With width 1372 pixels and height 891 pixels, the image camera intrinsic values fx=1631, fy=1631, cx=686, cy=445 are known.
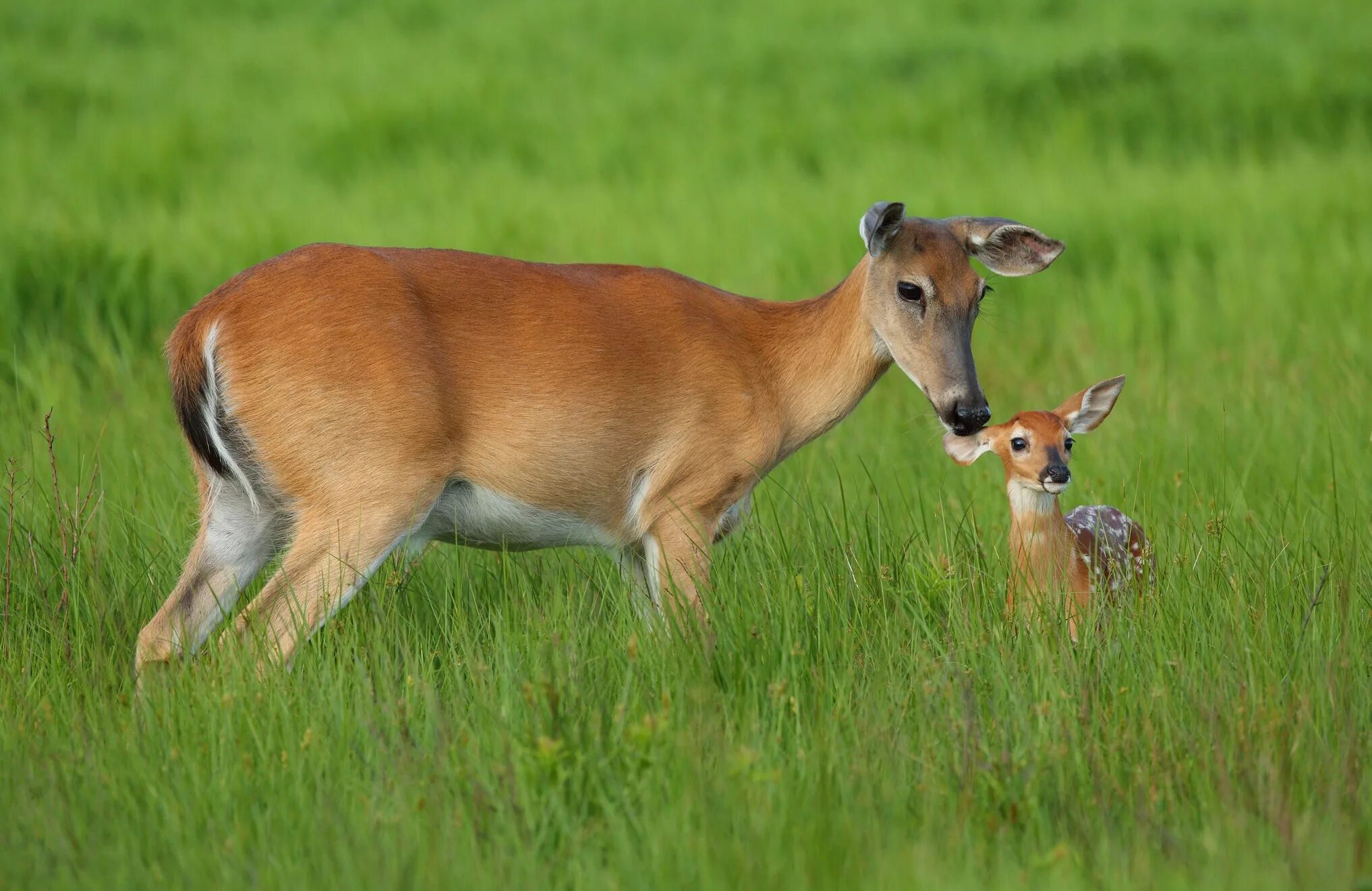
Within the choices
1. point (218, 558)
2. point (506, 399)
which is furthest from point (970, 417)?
point (218, 558)

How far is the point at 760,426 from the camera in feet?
16.0

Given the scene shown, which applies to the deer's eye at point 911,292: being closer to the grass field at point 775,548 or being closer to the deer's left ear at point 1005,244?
the deer's left ear at point 1005,244

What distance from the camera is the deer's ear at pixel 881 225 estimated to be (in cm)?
461

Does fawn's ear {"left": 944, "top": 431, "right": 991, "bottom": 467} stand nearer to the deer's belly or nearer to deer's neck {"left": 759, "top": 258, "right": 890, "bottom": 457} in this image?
deer's neck {"left": 759, "top": 258, "right": 890, "bottom": 457}

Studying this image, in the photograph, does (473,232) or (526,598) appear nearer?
(526,598)

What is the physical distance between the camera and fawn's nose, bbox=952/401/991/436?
4645 millimetres

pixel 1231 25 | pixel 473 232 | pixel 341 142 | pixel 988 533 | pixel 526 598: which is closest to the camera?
pixel 526 598

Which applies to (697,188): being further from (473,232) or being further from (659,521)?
(659,521)

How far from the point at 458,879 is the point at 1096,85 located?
12.7 meters

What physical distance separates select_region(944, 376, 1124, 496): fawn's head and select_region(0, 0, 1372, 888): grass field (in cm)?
22

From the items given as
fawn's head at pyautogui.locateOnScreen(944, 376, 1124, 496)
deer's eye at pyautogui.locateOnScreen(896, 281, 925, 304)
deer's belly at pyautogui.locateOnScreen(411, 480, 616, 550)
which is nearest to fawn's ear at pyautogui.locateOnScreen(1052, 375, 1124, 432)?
fawn's head at pyautogui.locateOnScreen(944, 376, 1124, 496)

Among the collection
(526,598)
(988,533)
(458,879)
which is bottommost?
(988,533)

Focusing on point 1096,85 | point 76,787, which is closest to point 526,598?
point 76,787

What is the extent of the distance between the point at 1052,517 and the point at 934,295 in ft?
2.39
